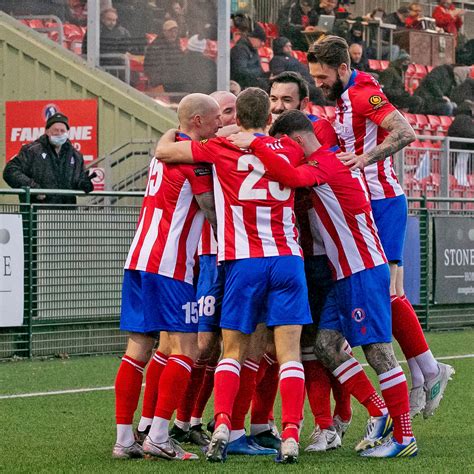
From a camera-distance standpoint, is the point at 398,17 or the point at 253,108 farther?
the point at 398,17

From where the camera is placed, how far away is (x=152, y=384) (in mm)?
6945

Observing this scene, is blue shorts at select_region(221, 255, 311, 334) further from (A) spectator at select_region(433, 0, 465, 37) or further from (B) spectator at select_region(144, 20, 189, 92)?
(A) spectator at select_region(433, 0, 465, 37)

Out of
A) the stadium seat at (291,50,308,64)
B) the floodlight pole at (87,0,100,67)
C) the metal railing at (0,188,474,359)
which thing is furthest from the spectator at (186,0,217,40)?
the stadium seat at (291,50,308,64)

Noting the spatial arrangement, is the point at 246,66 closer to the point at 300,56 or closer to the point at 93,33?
the point at 93,33

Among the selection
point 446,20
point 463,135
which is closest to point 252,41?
point 463,135

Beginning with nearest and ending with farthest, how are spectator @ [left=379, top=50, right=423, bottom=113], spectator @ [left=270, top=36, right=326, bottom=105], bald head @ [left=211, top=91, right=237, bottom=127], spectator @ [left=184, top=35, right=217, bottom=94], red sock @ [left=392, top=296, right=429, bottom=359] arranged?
red sock @ [left=392, top=296, right=429, bottom=359]
bald head @ [left=211, top=91, right=237, bottom=127]
spectator @ [left=184, top=35, right=217, bottom=94]
spectator @ [left=270, top=36, right=326, bottom=105]
spectator @ [left=379, top=50, right=423, bottom=113]

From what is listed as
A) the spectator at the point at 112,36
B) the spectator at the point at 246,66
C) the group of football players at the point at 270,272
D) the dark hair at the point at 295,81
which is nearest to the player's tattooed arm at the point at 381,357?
the group of football players at the point at 270,272

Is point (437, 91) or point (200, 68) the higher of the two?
point (437, 91)

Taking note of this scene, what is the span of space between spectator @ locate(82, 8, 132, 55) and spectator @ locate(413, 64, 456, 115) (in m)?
7.98

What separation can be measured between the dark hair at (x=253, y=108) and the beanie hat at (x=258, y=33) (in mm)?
14553

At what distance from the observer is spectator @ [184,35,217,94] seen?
1555 centimetres

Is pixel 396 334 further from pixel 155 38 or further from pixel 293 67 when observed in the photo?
pixel 293 67

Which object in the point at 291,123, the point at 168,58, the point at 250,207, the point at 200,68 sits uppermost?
the point at 168,58

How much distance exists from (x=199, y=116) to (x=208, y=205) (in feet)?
1.71
